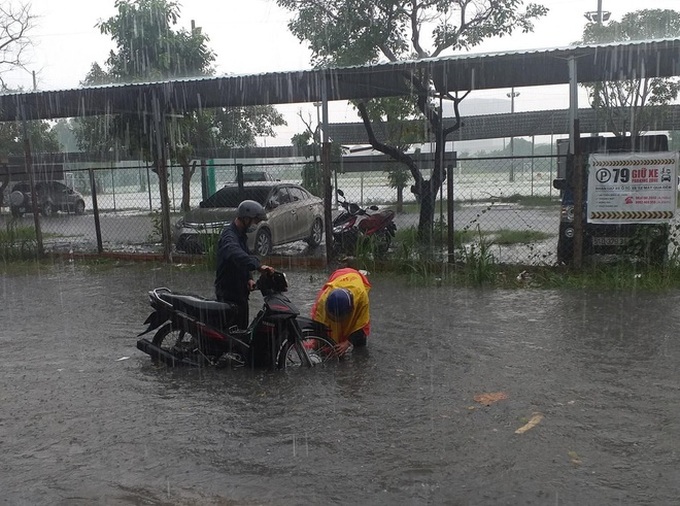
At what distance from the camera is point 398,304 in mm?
8570

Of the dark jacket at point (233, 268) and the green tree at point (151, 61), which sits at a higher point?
the green tree at point (151, 61)

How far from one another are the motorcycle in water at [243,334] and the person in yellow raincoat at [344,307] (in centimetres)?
11

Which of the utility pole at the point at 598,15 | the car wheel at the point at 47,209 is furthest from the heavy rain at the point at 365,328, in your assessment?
the utility pole at the point at 598,15

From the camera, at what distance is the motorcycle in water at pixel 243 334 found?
5.77 m

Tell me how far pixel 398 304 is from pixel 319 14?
24.4 ft

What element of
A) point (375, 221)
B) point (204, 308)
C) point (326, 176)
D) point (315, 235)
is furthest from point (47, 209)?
point (204, 308)

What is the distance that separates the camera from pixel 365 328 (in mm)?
6477

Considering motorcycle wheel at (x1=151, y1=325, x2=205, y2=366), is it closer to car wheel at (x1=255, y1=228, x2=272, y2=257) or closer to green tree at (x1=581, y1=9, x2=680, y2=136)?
car wheel at (x1=255, y1=228, x2=272, y2=257)

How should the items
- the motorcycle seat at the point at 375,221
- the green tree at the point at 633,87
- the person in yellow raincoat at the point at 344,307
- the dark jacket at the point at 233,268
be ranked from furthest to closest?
the green tree at the point at 633,87 → the motorcycle seat at the point at 375,221 → the person in yellow raincoat at the point at 344,307 → the dark jacket at the point at 233,268

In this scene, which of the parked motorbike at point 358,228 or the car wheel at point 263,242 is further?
the car wheel at point 263,242

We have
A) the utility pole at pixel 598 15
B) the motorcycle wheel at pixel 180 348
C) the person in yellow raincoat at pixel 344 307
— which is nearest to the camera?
the person in yellow raincoat at pixel 344 307

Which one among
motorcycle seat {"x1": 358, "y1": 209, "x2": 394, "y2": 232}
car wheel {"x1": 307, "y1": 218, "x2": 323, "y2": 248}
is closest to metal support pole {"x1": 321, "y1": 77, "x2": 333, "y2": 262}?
motorcycle seat {"x1": 358, "y1": 209, "x2": 394, "y2": 232}

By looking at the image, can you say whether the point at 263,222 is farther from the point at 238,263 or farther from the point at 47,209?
the point at 47,209

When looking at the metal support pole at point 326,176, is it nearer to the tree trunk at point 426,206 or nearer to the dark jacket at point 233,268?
the tree trunk at point 426,206
